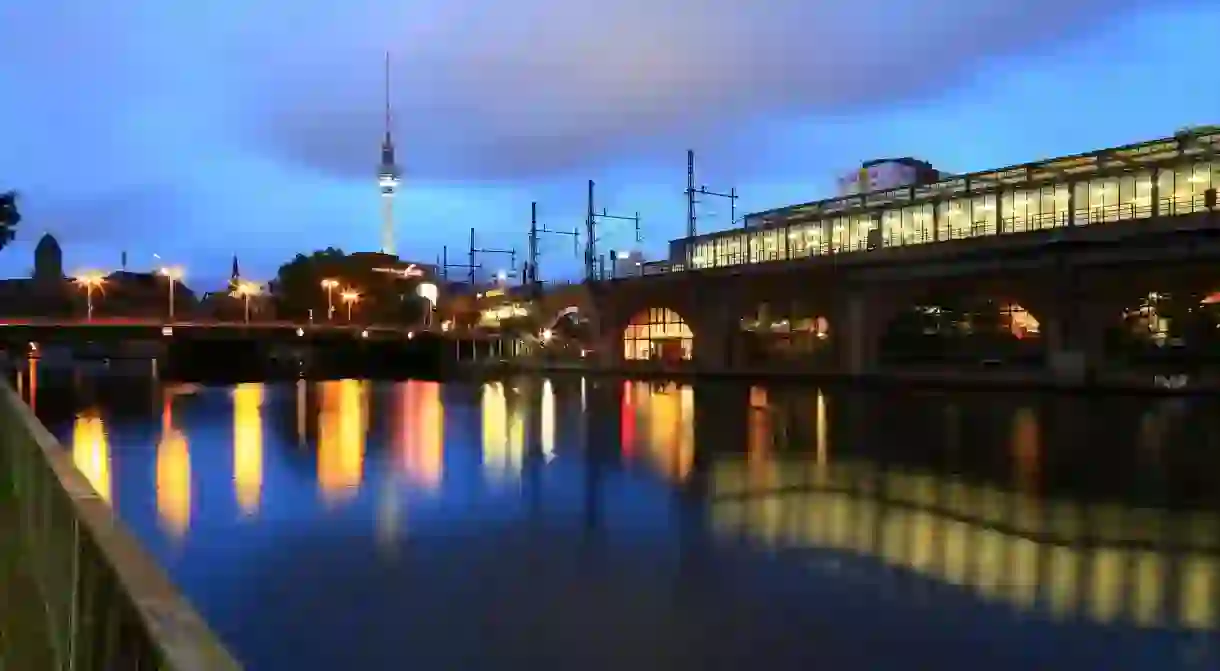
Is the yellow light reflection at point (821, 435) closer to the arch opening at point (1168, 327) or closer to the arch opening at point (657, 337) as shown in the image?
the arch opening at point (1168, 327)

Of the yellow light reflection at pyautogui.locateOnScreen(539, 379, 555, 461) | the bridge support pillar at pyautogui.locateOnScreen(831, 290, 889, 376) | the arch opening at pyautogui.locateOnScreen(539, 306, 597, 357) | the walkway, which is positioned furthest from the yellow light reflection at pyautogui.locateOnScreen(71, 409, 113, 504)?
the arch opening at pyautogui.locateOnScreen(539, 306, 597, 357)

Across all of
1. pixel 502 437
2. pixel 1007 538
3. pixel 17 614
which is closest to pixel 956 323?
pixel 502 437

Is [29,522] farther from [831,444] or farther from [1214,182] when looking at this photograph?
[1214,182]

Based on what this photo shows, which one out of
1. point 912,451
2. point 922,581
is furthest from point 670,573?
point 912,451

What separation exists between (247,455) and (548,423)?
12.9m

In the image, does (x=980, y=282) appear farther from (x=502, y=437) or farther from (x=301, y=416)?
(x=301, y=416)

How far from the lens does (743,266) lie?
2899 inches

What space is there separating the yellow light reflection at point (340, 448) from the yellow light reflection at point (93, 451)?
4105 mm

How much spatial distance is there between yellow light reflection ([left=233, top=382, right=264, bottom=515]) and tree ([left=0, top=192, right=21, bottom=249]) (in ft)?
38.5

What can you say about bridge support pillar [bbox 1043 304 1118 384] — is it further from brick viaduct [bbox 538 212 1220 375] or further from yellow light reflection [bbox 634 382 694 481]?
yellow light reflection [bbox 634 382 694 481]

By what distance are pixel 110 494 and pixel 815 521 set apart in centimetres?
1315

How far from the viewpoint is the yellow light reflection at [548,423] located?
2818cm

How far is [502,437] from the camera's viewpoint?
32.3 m

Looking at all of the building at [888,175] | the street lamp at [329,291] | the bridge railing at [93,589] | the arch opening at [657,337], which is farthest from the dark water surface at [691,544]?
the street lamp at [329,291]
